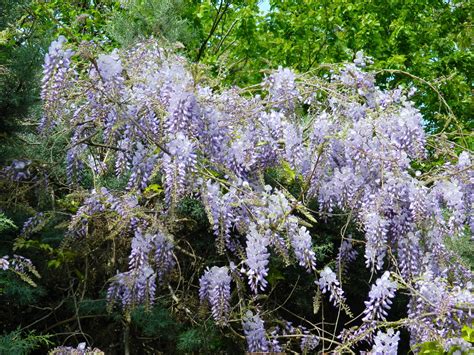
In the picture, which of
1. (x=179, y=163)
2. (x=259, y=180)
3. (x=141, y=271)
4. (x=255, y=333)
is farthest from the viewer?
(x=259, y=180)

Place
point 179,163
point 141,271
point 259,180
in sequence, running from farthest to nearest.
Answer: point 259,180, point 141,271, point 179,163

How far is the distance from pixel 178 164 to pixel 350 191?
109 cm

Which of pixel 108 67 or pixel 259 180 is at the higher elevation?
pixel 108 67

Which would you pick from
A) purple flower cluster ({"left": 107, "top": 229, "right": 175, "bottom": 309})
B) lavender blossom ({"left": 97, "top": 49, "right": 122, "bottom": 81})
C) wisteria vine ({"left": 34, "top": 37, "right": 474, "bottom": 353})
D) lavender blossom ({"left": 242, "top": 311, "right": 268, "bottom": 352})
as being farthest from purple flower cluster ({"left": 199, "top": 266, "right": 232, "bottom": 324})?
lavender blossom ({"left": 97, "top": 49, "right": 122, "bottom": 81})

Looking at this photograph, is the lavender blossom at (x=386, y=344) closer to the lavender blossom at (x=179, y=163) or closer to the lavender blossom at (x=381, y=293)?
the lavender blossom at (x=381, y=293)

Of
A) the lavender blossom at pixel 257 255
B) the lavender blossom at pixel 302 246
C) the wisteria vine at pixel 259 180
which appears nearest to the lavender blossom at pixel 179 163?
the wisteria vine at pixel 259 180

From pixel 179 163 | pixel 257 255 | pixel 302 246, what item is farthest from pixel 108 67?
pixel 302 246

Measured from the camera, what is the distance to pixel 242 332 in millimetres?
3738

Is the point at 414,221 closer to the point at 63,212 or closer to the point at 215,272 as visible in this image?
the point at 215,272

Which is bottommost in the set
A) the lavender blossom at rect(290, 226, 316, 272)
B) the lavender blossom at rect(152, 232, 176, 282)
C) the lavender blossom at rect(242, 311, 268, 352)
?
the lavender blossom at rect(242, 311, 268, 352)

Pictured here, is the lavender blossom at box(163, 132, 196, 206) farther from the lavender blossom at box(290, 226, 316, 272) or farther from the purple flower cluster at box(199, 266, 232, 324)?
the lavender blossom at box(290, 226, 316, 272)

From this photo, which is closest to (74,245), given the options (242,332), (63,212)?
(63,212)

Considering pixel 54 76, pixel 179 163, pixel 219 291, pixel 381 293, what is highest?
pixel 54 76

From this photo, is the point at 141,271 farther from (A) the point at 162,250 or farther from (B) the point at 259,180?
(B) the point at 259,180
